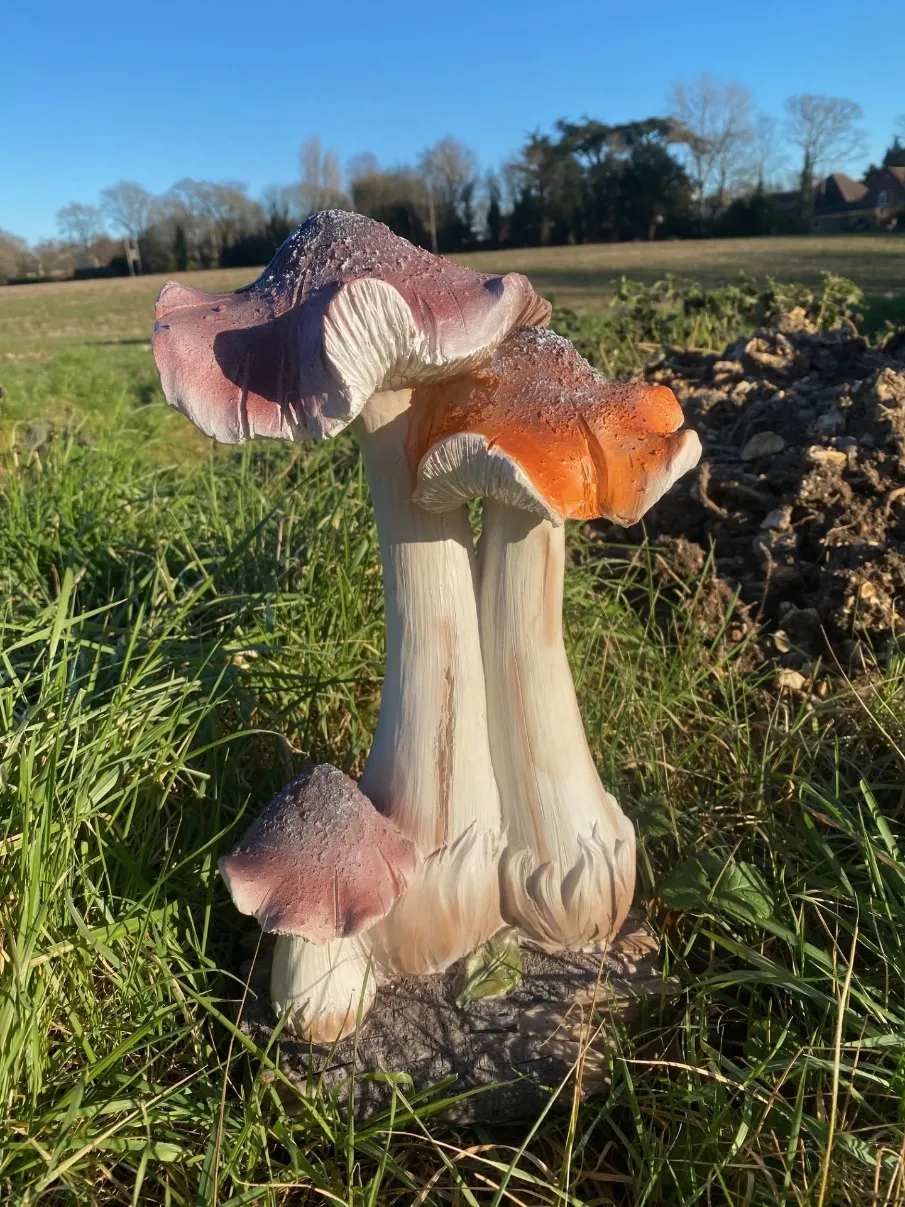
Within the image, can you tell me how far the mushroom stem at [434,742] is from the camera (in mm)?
1399

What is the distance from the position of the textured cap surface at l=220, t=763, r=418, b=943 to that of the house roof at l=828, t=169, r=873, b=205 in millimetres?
39613

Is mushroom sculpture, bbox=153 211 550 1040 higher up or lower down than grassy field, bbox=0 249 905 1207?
higher up

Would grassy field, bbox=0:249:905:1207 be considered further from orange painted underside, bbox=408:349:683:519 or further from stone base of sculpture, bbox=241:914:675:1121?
orange painted underside, bbox=408:349:683:519

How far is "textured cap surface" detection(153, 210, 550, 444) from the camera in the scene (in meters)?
1.03

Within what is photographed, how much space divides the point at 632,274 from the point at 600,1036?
18583 mm

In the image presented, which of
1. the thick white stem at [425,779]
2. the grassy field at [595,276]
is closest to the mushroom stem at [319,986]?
the thick white stem at [425,779]

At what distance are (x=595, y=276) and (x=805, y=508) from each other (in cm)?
1783

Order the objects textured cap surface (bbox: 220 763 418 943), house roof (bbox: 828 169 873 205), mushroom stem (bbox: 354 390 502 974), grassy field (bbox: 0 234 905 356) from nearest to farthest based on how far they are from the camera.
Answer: textured cap surface (bbox: 220 763 418 943), mushroom stem (bbox: 354 390 502 974), grassy field (bbox: 0 234 905 356), house roof (bbox: 828 169 873 205)

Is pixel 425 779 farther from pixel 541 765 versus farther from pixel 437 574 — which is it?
pixel 437 574

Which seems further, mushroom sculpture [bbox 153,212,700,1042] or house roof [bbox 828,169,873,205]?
house roof [bbox 828,169,873,205]

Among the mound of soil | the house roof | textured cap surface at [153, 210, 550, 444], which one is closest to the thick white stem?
textured cap surface at [153, 210, 550, 444]

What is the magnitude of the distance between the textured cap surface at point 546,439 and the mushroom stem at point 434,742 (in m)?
0.11

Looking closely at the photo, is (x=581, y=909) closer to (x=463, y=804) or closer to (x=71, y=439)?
(x=463, y=804)

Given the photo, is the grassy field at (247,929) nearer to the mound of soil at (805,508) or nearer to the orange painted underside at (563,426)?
the mound of soil at (805,508)
